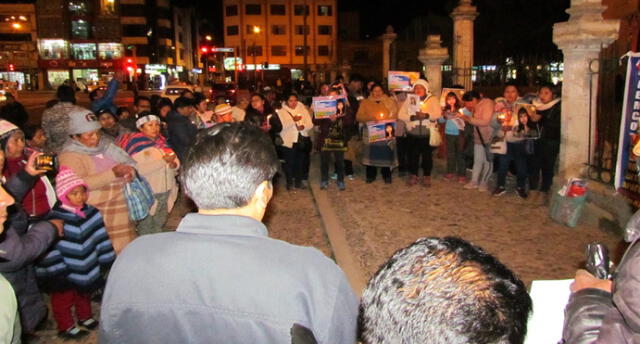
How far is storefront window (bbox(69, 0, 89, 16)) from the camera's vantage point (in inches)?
3123

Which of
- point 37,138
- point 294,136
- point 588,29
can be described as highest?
point 588,29

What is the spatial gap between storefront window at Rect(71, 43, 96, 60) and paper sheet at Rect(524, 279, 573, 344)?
86719 millimetres

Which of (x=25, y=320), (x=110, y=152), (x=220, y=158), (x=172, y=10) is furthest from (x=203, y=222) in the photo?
(x=172, y=10)

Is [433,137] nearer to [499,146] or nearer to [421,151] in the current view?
[421,151]

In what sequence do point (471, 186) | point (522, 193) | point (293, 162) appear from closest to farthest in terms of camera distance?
1. point (522, 193)
2. point (471, 186)
3. point (293, 162)

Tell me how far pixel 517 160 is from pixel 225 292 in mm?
7738

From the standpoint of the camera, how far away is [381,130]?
9695 mm

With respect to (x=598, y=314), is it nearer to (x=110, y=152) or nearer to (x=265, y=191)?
(x=265, y=191)

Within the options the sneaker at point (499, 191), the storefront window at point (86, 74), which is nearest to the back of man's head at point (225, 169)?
the sneaker at point (499, 191)

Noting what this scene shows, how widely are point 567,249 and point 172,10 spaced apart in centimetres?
9800

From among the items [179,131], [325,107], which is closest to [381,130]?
[325,107]

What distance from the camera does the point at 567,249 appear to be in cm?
632

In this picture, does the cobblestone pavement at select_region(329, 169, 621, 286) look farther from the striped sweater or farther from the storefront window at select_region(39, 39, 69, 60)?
the storefront window at select_region(39, 39, 69, 60)

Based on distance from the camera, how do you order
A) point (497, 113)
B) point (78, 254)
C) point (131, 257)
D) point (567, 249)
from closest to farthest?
point (131, 257) < point (78, 254) < point (567, 249) < point (497, 113)
